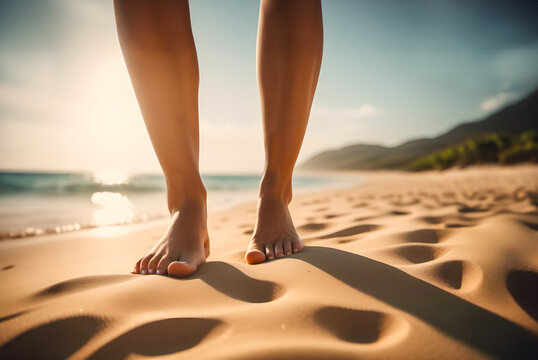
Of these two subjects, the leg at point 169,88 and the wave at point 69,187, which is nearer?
the leg at point 169,88

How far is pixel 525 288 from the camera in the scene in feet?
2.23

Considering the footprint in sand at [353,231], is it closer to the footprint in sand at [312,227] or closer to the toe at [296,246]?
the footprint in sand at [312,227]

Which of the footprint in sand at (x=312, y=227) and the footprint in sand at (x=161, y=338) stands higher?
the footprint in sand at (x=161, y=338)

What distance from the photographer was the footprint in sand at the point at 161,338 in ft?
1.59

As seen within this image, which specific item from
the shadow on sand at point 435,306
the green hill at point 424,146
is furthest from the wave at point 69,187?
the green hill at point 424,146

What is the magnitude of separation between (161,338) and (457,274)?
74cm

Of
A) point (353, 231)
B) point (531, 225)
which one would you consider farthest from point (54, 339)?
point (531, 225)

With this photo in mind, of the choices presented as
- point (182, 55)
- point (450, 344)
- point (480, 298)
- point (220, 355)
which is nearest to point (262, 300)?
point (220, 355)

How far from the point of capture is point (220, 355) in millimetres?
439

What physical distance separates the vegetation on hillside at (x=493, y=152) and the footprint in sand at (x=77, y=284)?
18163 mm

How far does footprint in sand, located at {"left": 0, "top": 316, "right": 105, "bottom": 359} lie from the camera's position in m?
0.49

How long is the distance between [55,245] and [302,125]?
1477 mm

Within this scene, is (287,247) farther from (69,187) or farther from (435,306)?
(69,187)

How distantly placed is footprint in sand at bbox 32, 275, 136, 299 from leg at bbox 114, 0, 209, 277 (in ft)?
0.75
